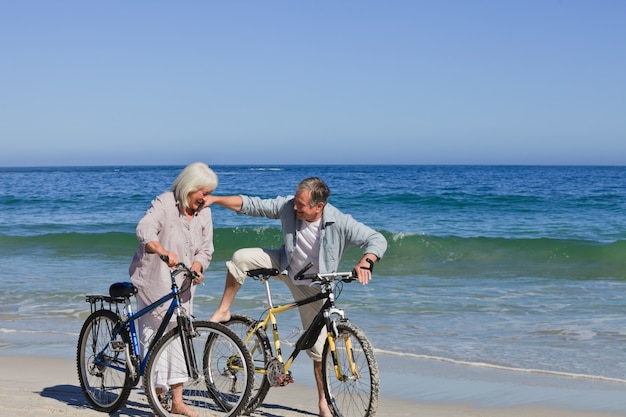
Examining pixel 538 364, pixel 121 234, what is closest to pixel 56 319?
pixel 538 364

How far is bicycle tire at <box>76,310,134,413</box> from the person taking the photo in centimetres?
486

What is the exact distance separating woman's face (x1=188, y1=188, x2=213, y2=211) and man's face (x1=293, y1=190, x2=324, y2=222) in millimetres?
504

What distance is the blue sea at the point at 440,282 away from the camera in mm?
7273

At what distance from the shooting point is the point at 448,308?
915 cm

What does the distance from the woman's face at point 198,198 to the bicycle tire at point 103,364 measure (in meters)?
0.87

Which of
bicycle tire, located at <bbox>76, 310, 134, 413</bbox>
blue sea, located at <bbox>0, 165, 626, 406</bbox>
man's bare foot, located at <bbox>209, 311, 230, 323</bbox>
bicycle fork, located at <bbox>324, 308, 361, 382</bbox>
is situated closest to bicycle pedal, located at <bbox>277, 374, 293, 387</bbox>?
bicycle fork, located at <bbox>324, 308, 361, 382</bbox>

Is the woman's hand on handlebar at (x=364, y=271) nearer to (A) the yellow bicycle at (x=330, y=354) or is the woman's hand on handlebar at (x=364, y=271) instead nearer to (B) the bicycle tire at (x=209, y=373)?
(A) the yellow bicycle at (x=330, y=354)

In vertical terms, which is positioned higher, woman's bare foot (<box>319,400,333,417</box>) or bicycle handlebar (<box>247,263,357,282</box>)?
bicycle handlebar (<box>247,263,357,282</box>)

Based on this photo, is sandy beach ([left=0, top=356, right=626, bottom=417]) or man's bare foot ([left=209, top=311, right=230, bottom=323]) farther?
sandy beach ([left=0, top=356, right=626, bottom=417])

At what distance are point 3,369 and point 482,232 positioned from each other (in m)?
15.3

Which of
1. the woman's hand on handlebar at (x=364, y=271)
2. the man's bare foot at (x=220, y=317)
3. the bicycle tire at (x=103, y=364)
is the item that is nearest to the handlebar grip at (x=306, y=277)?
the woman's hand on handlebar at (x=364, y=271)

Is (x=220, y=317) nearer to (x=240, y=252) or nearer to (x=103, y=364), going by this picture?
(x=240, y=252)

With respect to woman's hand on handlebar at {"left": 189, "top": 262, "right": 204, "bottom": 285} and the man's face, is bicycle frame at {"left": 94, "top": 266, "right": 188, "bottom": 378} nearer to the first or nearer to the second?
woman's hand on handlebar at {"left": 189, "top": 262, "right": 204, "bottom": 285}

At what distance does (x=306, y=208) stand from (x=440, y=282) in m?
7.55
